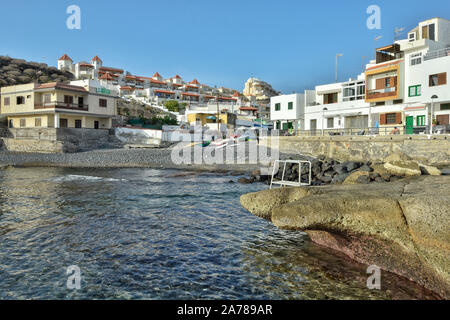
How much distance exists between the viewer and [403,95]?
37438mm

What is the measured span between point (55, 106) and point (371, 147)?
3797cm

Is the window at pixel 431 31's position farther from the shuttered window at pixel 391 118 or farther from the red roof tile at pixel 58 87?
the red roof tile at pixel 58 87

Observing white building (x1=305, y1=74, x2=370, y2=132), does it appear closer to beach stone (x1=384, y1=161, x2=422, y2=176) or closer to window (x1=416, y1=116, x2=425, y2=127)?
window (x1=416, y1=116, x2=425, y2=127)

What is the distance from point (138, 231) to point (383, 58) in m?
43.4

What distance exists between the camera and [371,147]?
2998 centimetres

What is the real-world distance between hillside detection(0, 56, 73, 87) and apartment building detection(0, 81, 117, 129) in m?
27.0

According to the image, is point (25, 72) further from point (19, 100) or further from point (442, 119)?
point (442, 119)

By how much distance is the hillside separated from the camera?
71.7m

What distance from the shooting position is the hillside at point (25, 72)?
71713mm

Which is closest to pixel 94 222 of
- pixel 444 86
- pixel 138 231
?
pixel 138 231

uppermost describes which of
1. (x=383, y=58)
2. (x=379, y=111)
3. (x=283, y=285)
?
(x=383, y=58)

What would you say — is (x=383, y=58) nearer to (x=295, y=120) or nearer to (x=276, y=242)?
(x=295, y=120)

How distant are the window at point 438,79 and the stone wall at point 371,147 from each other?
10368 millimetres

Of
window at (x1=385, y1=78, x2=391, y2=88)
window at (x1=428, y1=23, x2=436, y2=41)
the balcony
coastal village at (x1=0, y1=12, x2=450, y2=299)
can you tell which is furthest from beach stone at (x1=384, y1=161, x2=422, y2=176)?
window at (x1=428, y1=23, x2=436, y2=41)
